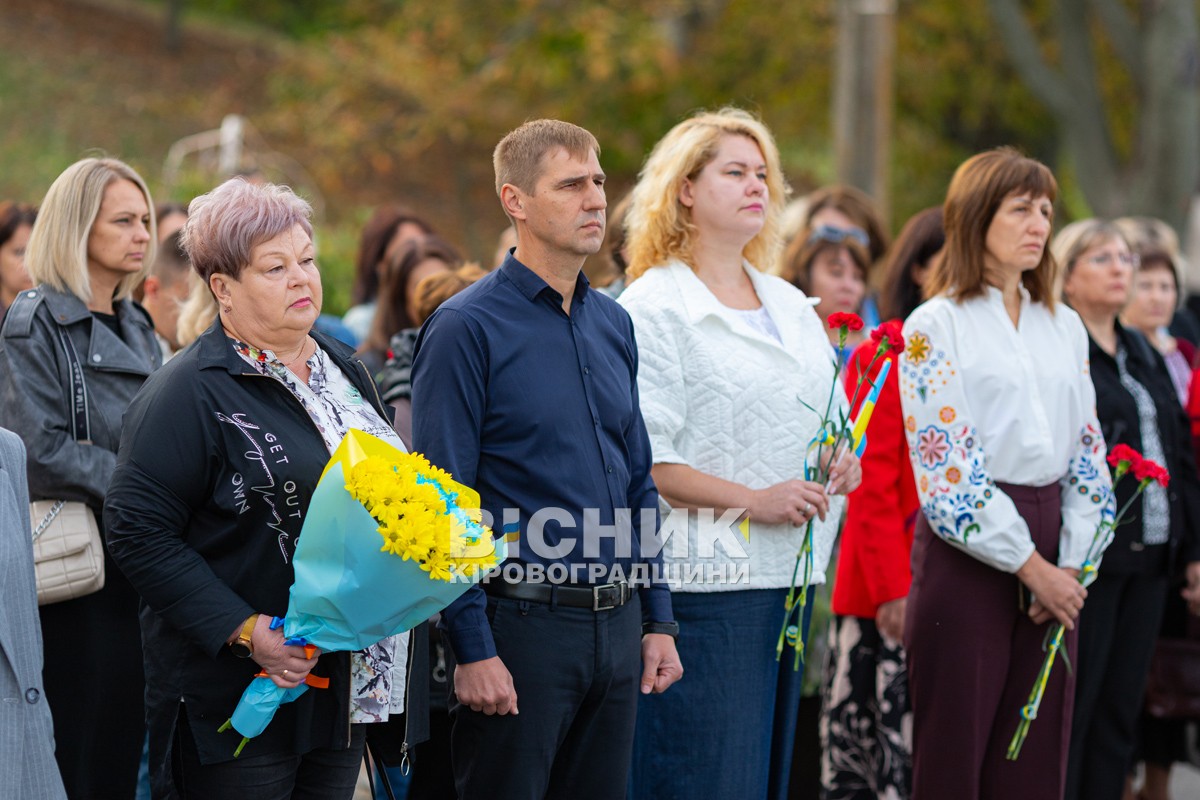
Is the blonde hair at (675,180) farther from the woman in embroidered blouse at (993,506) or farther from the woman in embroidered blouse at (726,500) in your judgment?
the woman in embroidered blouse at (993,506)

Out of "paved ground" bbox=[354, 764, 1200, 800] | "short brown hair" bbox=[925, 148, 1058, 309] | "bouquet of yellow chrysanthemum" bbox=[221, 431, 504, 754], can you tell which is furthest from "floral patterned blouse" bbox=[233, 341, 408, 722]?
"paved ground" bbox=[354, 764, 1200, 800]

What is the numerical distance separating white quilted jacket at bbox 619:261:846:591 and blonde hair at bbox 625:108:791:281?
0.76 feet

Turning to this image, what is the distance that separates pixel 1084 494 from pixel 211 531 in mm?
2908

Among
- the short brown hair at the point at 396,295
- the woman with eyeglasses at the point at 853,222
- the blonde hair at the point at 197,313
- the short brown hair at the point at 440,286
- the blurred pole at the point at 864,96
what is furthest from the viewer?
the blurred pole at the point at 864,96

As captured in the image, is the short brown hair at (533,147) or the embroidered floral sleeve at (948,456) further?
the embroidered floral sleeve at (948,456)

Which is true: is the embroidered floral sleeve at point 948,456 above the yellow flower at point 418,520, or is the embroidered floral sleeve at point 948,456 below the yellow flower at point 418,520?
above

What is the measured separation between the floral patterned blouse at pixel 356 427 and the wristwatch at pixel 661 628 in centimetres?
72

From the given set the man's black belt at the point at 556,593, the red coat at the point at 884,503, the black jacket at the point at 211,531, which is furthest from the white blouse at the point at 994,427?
the black jacket at the point at 211,531

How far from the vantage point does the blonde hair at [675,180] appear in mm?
4371

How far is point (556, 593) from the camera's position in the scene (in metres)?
3.50

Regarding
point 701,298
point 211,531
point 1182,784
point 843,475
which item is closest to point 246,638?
point 211,531

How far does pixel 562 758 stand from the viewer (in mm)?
3609

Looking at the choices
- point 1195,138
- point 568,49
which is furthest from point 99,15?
point 1195,138

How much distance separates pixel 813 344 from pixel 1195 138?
896 cm
